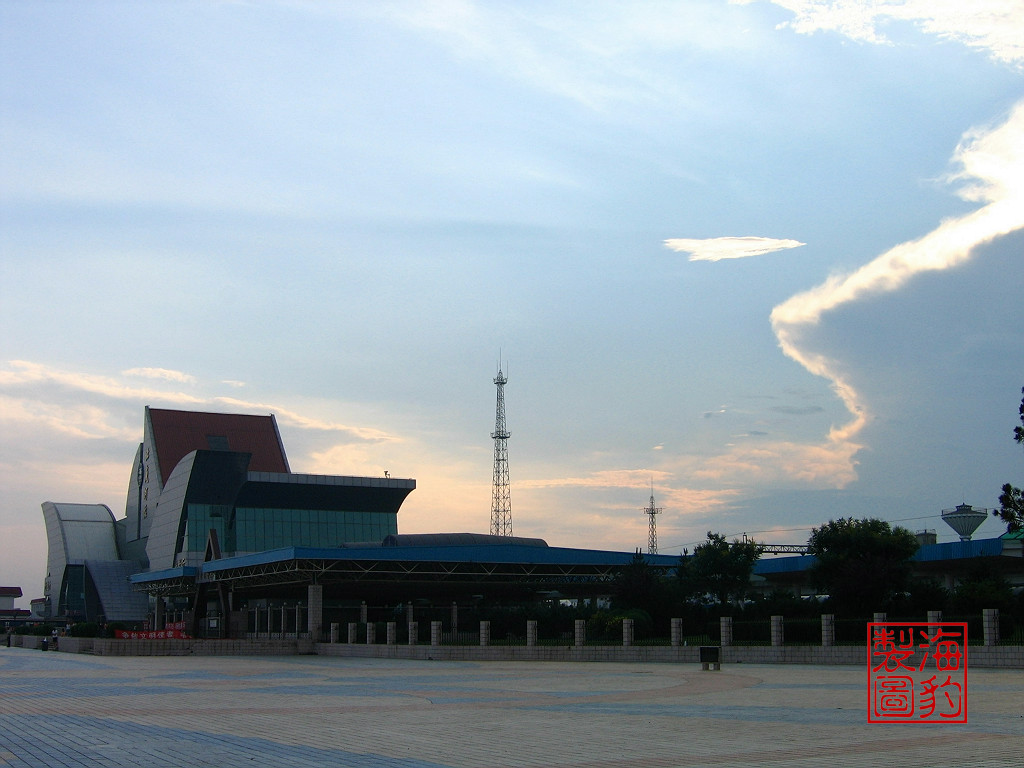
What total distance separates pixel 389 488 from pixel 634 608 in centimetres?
4906

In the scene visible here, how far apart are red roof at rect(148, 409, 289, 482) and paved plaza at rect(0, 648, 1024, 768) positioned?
80.1 m

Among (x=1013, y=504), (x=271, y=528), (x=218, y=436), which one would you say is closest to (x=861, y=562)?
(x=1013, y=504)

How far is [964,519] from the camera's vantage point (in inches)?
2972

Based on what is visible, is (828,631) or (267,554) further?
(267,554)

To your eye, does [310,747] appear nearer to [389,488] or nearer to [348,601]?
[348,601]

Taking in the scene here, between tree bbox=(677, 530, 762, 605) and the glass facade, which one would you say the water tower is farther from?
the glass facade

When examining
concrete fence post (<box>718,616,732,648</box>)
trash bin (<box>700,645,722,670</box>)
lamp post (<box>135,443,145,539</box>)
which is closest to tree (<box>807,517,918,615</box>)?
concrete fence post (<box>718,616,732,648</box>)

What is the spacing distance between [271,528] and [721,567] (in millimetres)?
49259

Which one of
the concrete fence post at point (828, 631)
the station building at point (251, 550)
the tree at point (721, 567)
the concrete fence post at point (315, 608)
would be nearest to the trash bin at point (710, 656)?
the concrete fence post at point (828, 631)

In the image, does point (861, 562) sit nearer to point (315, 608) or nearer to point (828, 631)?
point (828, 631)

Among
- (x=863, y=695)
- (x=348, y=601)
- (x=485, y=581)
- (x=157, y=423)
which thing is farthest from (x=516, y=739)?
(x=157, y=423)

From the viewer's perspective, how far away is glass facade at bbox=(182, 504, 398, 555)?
92875mm

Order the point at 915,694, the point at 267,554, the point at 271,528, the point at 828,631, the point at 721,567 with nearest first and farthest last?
the point at 915,694, the point at 828,631, the point at 721,567, the point at 267,554, the point at 271,528

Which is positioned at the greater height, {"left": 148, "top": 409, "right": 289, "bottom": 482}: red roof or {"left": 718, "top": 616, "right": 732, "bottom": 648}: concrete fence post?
{"left": 148, "top": 409, "right": 289, "bottom": 482}: red roof
